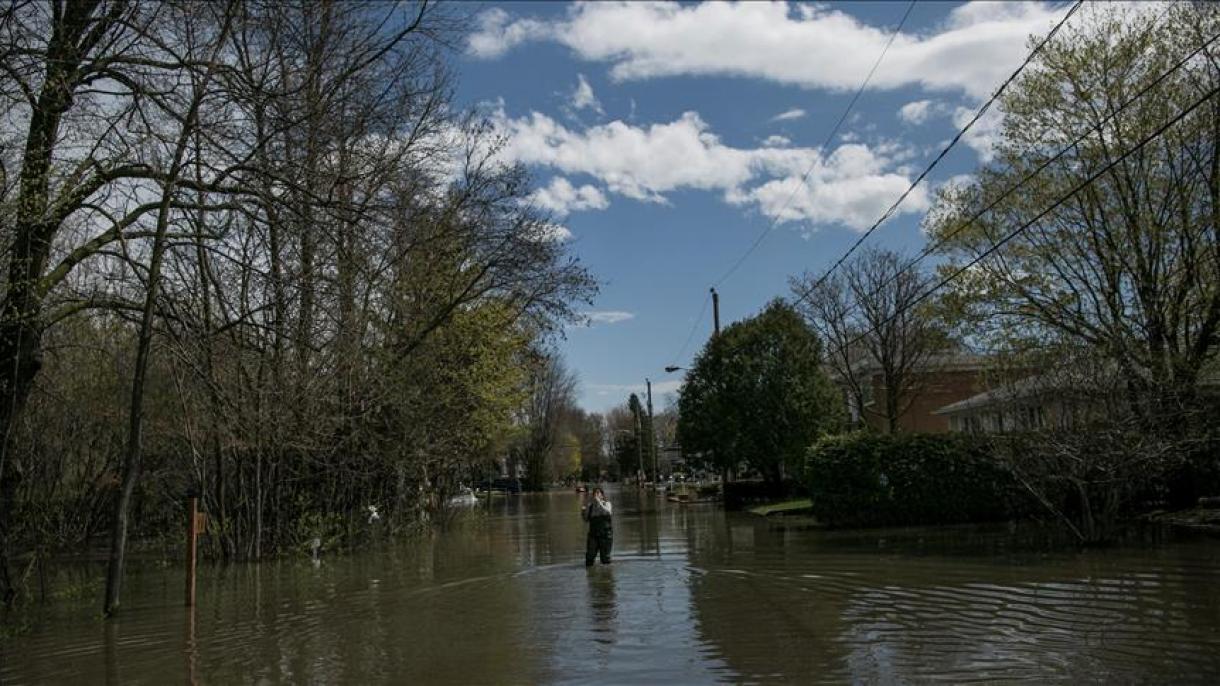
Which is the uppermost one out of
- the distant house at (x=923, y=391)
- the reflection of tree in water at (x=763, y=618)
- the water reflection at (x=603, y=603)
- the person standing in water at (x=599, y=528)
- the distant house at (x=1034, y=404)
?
the distant house at (x=923, y=391)

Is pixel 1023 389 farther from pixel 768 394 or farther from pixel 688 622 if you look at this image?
pixel 768 394

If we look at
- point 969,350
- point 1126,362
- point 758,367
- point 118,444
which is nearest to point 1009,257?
point 969,350

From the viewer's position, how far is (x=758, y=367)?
3694 centimetres

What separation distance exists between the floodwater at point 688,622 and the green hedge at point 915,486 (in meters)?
4.69

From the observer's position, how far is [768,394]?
120 ft

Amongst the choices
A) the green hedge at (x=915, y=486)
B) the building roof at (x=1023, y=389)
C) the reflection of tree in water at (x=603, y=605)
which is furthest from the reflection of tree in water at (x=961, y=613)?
the green hedge at (x=915, y=486)

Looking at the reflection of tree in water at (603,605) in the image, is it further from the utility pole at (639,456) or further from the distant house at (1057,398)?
the utility pole at (639,456)

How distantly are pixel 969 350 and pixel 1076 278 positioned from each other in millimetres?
4422

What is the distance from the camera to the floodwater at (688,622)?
8.59 metres

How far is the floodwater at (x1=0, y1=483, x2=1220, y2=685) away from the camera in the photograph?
28.2 feet

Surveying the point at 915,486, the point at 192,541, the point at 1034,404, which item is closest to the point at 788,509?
the point at 915,486

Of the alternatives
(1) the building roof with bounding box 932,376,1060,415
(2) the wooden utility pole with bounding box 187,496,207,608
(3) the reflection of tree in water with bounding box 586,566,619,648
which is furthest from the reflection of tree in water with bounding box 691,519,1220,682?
(2) the wooden utility pole with bounding box 187,496,207,608

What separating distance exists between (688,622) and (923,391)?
36670 mm

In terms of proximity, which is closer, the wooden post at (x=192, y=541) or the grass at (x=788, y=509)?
the wooden post at (x=192, y=541)
